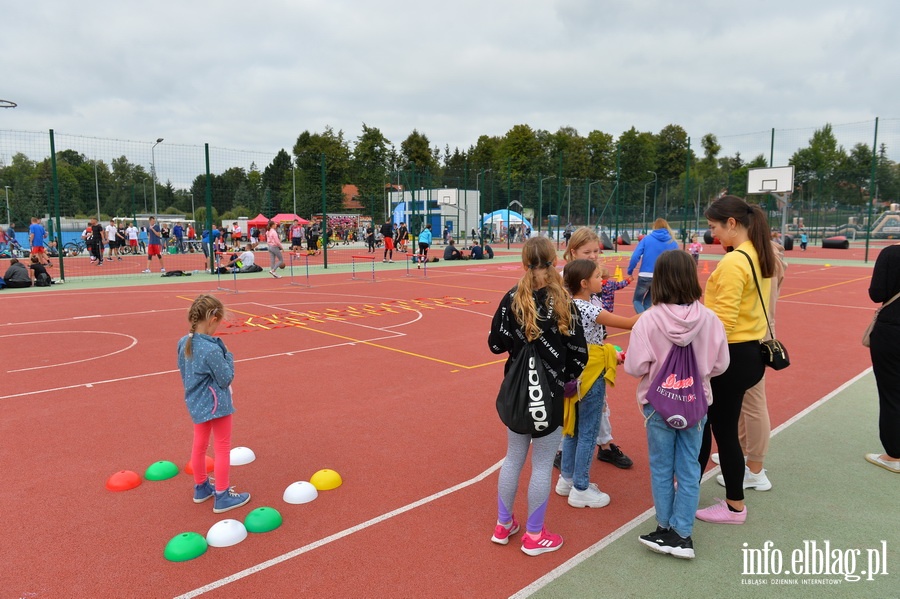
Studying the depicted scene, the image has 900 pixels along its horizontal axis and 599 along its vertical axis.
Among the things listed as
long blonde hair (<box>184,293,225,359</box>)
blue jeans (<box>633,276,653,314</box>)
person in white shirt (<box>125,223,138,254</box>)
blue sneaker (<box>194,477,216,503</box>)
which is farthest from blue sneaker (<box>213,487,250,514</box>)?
person in white shirt (<box>125,223,138,254</box>)

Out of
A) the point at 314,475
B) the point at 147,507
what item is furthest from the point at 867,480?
the point at 147,507

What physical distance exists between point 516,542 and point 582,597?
1.98 feet

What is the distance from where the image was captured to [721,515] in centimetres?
375

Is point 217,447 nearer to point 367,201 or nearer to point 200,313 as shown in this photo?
point 200,313

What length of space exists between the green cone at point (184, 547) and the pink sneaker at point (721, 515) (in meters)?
3.05

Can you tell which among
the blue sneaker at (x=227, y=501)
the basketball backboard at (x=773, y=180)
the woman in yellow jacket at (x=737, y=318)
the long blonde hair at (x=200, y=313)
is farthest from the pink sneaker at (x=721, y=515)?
the basketball backboard at (x=773, y=180)

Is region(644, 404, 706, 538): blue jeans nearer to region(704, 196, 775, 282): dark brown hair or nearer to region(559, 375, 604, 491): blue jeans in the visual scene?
region(559, 375, 604, 491): blue jeans

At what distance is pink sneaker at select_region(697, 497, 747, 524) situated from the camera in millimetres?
3727

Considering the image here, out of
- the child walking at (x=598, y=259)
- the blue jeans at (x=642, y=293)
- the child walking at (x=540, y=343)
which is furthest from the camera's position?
the blue jeans at (x=642, y=293)

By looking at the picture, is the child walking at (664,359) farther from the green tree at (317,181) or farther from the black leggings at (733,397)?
the green tree at (317,181)

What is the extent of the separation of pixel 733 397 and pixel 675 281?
2.97ft

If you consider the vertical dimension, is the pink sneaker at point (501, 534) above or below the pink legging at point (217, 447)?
below

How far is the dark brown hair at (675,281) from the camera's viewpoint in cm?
317

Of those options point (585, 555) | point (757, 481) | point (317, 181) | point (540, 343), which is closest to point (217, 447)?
point (540, 343)
